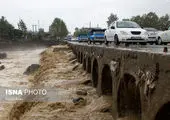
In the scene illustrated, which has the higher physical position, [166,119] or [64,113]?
[166,119]

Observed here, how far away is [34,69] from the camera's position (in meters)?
34.7

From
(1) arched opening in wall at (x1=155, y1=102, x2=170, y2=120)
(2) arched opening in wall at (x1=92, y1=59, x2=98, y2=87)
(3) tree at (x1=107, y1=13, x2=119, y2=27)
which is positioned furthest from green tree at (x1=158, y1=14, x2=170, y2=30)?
(1) arched opening in wall at (x1=155, y1=102, x2=170, y2=120)

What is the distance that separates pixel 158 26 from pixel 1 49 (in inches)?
1431

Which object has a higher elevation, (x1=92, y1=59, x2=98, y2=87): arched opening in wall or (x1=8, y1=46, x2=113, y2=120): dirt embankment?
(x1=92, y1=59, x2=98, y2=87): arched opening in wall

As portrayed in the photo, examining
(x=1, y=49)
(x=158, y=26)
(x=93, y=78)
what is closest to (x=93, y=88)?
(x=93, y=78)

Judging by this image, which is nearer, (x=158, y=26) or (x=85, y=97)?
(x=85, y=97)

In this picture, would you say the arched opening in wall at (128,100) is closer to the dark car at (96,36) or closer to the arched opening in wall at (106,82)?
the arched opening in wall at (106,82)

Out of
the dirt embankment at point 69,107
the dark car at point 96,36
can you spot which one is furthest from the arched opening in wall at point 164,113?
the dark car at point 96,36

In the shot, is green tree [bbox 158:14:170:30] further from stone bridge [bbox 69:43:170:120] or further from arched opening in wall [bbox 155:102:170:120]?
arched opening in wall [bbox 155:102:170:120]

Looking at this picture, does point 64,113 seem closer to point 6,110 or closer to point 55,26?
point 6,110

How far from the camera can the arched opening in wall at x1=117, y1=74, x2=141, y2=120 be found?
36.4 feet

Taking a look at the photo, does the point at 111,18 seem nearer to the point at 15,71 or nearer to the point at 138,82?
the point at 15,71

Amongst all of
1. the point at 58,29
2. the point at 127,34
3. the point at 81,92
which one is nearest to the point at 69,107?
the point at 81,92

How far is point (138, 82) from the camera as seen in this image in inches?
341
